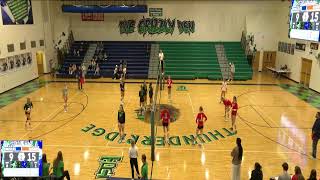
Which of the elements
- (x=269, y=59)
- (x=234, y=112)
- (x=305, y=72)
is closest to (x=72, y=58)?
(x=269, y=59)

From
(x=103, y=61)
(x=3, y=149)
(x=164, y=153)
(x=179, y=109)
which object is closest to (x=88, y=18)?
(x=103, y=61)

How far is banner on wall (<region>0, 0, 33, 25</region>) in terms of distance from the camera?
74.9ft

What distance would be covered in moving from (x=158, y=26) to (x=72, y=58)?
10.0 metres

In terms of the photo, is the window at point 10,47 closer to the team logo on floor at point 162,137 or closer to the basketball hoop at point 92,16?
the basketball hoop at point 92,16

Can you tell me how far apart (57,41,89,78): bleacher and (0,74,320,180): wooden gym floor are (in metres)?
5.91

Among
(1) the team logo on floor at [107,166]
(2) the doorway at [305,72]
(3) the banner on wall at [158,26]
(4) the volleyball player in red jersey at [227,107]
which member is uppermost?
(3) the banner on wall at [158,26]

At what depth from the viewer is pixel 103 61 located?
102ft

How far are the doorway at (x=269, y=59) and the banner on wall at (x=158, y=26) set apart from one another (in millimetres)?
8322

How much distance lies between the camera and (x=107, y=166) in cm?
1140

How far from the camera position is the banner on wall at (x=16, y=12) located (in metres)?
22.8

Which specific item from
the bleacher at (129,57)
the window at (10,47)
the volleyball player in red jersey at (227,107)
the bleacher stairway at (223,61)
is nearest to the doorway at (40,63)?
the bleacher at (129,57)
